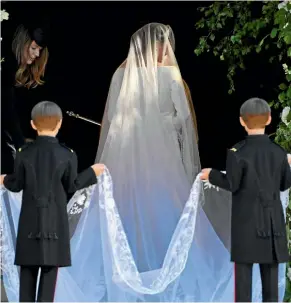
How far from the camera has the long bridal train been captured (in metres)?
4.97

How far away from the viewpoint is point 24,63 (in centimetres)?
679

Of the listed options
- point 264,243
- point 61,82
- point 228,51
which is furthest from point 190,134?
point 61,82

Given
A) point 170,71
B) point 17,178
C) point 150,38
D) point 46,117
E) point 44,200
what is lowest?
point 44,200

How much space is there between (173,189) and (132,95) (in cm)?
64

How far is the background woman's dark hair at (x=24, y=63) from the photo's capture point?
676 centimetres

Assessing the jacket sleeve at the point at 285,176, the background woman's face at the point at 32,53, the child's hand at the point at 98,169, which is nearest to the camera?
the jacket sleeve at the point at 285,176

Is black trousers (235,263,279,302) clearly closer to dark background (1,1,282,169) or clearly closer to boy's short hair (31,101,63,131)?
boy's short hair (31,101,63,131)

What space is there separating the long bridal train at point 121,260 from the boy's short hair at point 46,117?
45 cm

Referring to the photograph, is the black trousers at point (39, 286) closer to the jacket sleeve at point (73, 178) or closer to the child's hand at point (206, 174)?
the jacket sleeve at point (73, 178)

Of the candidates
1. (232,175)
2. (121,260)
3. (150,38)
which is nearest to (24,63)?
(150,38)

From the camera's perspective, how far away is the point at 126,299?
5.18m

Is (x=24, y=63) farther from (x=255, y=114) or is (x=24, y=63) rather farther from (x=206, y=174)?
(x=255, y=114)

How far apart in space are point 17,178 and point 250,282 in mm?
1212

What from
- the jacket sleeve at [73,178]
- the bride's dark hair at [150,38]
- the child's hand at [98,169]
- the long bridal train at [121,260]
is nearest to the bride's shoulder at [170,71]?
the bride's dark hair at [150,38]
